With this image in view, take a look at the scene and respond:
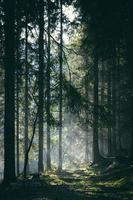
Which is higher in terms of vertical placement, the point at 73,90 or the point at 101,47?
the point at 101,47

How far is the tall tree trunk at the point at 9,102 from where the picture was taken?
16094 millimetres

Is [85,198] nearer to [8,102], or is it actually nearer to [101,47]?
[8,102]

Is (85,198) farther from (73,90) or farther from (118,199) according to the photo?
(73,90)

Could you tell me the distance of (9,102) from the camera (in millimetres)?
16156

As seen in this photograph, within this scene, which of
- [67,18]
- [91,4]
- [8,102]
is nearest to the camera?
[8,102]

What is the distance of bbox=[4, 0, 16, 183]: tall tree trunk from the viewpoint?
52.8 ft

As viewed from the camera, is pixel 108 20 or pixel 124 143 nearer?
pixel 108 20

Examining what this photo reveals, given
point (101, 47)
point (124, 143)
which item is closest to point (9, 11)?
point (101, 47)

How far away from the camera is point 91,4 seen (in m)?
18.7

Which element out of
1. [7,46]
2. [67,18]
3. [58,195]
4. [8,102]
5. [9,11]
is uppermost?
[67,18]

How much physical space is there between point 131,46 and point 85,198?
38.8 feet

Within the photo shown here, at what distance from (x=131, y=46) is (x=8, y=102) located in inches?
348

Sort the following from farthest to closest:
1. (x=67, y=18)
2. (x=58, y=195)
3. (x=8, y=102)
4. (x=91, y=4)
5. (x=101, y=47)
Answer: (x=67, y=18) < (x=101, y=47) < (x=91, y=4) < (x=8, y=102) < (x=58, y=195)

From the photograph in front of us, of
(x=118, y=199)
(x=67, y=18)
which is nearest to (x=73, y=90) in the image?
(x=118, y=199)
